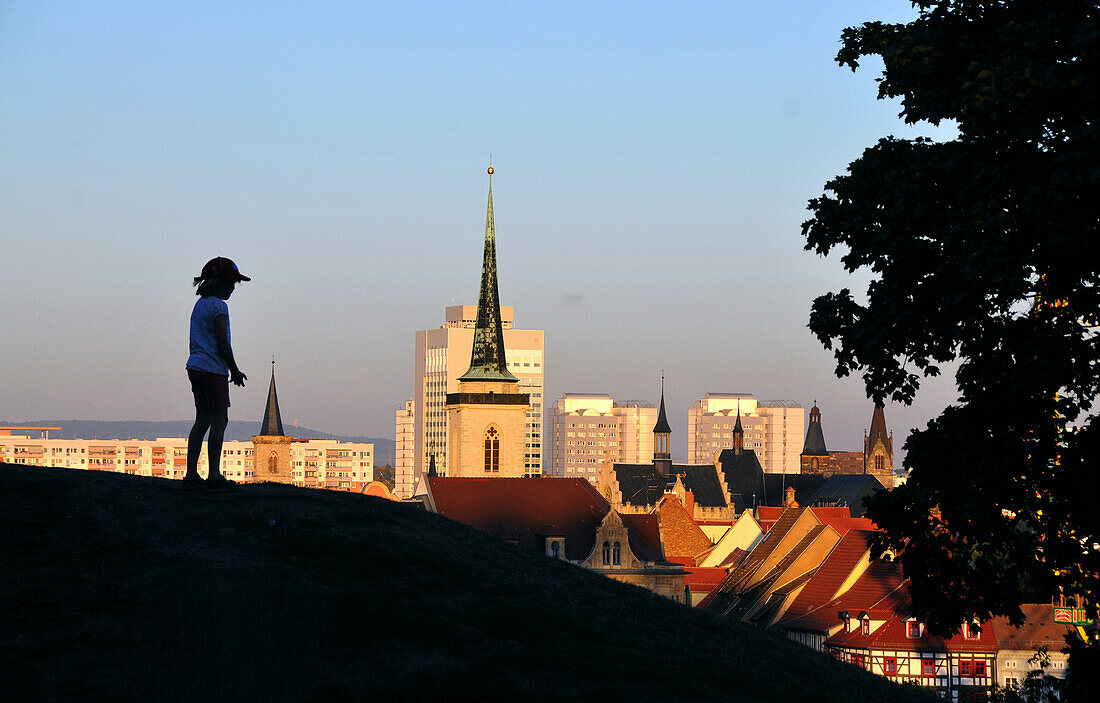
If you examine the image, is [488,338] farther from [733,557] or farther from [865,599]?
[865,599]

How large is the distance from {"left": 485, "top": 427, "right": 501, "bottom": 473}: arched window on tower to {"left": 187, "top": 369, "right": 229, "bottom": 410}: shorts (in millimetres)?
85752

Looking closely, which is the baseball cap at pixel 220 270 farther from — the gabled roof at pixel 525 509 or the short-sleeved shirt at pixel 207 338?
the gabled roof at pixel 525 509

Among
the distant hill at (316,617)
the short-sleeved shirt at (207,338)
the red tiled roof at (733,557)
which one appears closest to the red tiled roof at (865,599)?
the distant hill at (316,617)

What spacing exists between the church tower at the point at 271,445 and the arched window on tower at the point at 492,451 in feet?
123

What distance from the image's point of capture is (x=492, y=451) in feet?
370

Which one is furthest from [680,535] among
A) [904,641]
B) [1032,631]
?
[1032,631]

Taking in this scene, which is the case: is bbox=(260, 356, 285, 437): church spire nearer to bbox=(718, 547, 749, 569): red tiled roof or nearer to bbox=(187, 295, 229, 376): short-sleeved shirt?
bbox=(718, 547, 749, 569): red tiled roof

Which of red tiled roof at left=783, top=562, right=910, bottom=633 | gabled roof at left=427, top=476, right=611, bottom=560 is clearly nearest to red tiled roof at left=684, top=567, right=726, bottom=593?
gabled roof at left=427, top=476, right=611, bottom=560

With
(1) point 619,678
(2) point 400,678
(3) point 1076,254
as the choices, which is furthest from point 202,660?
(3) point 1076,254

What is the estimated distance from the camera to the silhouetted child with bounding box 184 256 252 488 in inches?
1059

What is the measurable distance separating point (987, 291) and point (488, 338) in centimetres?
9800

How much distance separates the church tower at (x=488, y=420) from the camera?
112562 millimetres

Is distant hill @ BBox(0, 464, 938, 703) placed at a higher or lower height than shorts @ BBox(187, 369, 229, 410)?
lower

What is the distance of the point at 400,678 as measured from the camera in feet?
65.1
